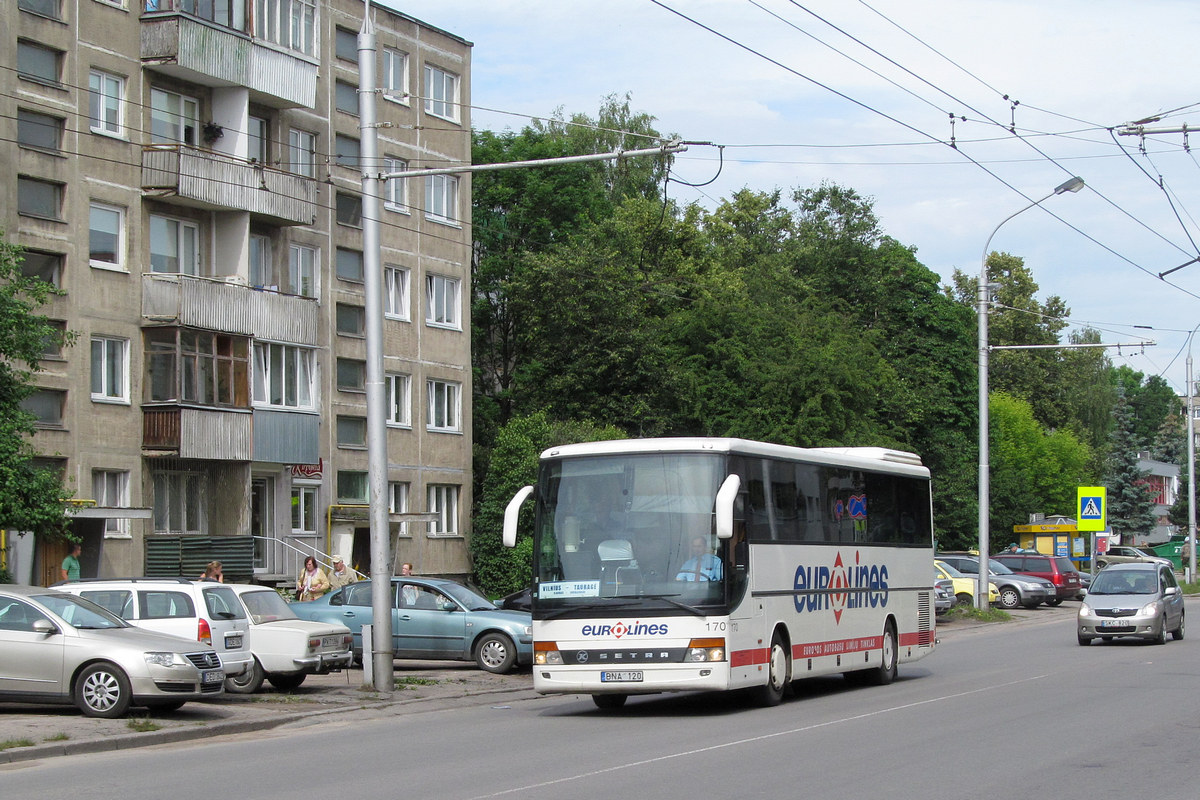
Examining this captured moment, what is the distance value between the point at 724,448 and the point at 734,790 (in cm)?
669

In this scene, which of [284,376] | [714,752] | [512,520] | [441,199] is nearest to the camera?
[714,752]

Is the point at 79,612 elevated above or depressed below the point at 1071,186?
below

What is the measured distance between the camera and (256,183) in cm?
3778

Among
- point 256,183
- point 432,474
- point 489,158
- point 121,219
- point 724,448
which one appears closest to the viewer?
point 724,448

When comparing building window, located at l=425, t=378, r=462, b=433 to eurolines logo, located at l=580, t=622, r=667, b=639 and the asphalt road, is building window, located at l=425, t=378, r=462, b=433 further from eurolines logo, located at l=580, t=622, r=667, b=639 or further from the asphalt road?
eurolines logo, located at l=580, t=622, r=667, b=639

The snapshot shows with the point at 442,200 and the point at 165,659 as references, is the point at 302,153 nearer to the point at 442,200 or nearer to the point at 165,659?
the point at 442,200

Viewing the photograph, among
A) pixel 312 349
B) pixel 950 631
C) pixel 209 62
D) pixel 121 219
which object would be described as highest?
pixel 209 62

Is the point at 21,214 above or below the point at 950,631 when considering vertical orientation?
above

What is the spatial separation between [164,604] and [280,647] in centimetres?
177

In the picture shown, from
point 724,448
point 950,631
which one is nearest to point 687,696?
point 724,448

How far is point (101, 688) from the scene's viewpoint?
15961mm

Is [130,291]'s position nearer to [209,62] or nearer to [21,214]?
[21,214]

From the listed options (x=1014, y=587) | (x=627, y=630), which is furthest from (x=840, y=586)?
(x=1014, y=587)

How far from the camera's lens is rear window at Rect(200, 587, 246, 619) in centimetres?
1898
